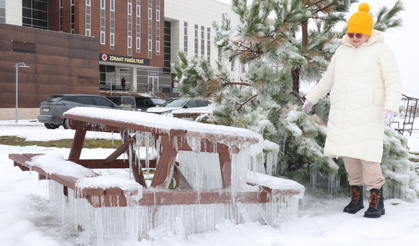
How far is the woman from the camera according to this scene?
297cm

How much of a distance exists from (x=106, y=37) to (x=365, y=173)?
38877 millimetres

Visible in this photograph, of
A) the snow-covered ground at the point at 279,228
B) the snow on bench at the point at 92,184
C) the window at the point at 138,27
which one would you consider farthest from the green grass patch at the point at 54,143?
the window at the point at 138,27

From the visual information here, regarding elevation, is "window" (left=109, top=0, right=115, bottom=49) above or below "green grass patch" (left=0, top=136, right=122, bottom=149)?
above

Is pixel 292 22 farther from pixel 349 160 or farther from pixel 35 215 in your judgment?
→ pixel 35 215

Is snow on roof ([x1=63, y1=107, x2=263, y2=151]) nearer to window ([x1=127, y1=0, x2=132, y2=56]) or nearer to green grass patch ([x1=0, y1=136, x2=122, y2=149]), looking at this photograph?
green grass patch ([x1=0, y1=136, x2=122, y2=149])

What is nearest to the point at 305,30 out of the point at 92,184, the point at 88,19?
the point at 92,184

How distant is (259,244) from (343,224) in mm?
827

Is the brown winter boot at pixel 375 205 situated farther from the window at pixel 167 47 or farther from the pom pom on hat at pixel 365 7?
the window at pixel 167 47

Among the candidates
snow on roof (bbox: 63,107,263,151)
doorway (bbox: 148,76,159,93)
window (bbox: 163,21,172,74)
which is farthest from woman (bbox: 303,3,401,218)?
window (bbox: 163,21,172,74)

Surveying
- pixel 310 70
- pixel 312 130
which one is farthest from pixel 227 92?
pixel 312 130

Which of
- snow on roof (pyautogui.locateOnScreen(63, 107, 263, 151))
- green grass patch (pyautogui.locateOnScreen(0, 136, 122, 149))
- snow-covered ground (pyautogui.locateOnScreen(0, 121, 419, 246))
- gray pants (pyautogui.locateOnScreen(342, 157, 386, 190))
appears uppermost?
snow on roof (pyautogui.locateOnScreen(63, 107, 263, 151))

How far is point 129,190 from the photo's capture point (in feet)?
7.54

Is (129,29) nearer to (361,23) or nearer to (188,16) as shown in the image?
(188,16)

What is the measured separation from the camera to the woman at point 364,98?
2973 mm
